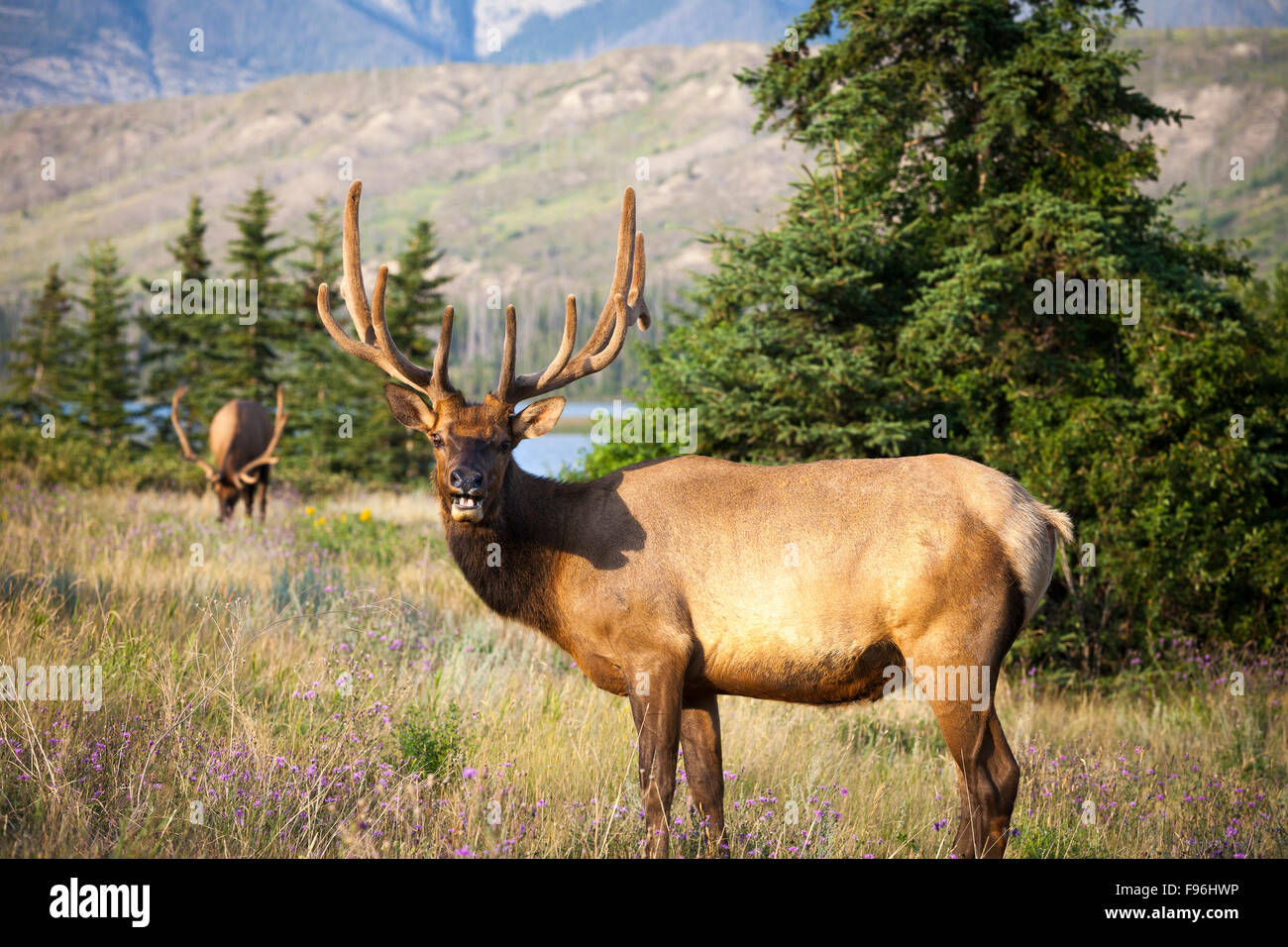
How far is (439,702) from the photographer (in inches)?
263

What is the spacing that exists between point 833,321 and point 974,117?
3544mm

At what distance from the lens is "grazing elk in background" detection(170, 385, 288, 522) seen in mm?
15914

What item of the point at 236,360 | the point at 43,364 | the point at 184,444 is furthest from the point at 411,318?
the point at 43,364

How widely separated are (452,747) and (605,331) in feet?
8.75

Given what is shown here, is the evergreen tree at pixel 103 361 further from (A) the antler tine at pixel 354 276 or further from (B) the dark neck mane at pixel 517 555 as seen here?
(B) the dark neck mane at pixel 517 555

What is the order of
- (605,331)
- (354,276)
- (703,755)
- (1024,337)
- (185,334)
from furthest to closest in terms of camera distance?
(185,334), (1024,337), (605,331), (354,276), (703,755)

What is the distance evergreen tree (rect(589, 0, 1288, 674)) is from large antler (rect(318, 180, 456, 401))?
449cm

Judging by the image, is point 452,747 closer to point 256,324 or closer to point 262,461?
point 262,461

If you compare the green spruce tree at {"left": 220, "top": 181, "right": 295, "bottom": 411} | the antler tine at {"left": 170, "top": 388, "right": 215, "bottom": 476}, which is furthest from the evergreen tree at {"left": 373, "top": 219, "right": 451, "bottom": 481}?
the antler tine at {"left": 170, "top": 388, "right": 215, "bottom": 476}

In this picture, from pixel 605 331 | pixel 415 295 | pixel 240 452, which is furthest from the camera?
pixel 415 295

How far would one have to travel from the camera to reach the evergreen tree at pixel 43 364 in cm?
3691

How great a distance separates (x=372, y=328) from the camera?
239 inches

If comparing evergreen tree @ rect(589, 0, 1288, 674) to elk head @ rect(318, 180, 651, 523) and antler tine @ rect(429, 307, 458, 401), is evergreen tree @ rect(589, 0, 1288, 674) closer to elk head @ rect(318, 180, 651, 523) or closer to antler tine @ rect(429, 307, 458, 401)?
elk head @ rect(318, 180, 651, 523)
